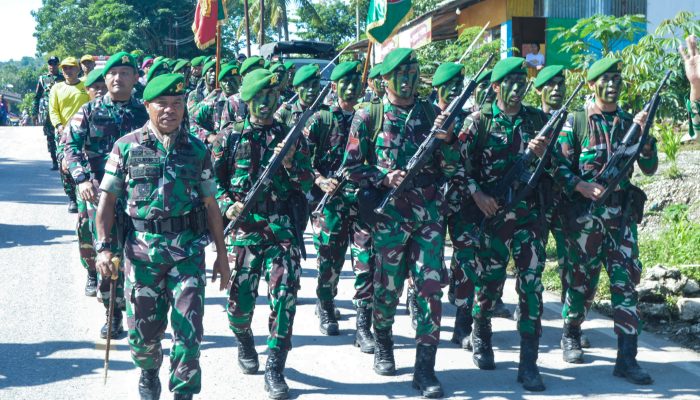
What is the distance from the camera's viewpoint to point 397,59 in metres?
5.80

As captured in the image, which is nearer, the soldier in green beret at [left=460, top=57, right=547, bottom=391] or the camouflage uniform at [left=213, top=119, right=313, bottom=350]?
the camouflage uniform at [left=213, top=119, right=313, bottom=350]

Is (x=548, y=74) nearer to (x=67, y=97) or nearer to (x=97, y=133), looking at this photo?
(x=97, y=133)

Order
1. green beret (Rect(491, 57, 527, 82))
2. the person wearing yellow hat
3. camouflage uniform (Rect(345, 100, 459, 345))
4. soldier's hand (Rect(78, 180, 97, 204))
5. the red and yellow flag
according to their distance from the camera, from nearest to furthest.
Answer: camouflage uniform (Rect(345, 100, 459, 345)), green beret (Rect(491, 57, 527, 82)), soldier's hand (Rect(78, 180, 97, 204)), the person wearing yellow hat, the red and yellow flag

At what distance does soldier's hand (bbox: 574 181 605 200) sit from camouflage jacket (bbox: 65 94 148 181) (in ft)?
11.2

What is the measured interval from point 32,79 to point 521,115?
119m

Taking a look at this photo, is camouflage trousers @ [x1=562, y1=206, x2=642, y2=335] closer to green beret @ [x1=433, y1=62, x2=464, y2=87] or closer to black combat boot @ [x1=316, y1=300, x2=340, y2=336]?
green beret @ [x1=433, y1=62, x2=464, y2=87]

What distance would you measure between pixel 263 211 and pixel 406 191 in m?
0.97

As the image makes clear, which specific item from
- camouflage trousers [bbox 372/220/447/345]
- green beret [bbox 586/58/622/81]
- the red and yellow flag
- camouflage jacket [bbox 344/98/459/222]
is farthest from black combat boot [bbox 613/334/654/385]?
the red and yellow flag

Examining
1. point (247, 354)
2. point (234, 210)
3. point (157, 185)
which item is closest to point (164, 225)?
point (157, 185)

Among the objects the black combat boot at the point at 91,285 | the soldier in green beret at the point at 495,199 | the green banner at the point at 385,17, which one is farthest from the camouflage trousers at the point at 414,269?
the black combat boot at the point at 91,285

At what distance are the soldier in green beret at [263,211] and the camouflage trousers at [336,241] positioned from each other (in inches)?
37.9

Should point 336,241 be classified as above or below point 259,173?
below

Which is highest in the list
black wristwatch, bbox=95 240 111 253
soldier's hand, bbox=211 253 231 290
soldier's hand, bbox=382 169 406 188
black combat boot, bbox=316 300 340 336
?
soldier's hand, bbox=382 169 406 188

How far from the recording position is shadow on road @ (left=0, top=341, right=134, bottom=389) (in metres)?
6.02
